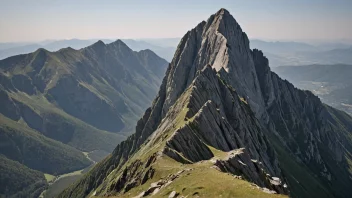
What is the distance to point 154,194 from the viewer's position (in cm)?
6247

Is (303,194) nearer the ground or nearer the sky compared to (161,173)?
nearer the ground

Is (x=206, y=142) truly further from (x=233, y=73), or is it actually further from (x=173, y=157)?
(x=233, y=73)

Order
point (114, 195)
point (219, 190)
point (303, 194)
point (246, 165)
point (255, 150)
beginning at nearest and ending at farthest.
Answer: point (219, 190) → point (246, 165) → point (114, 195) → point (255, 150) → point (303, 194)

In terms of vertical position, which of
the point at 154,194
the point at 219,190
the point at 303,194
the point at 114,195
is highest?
the point at 219,190

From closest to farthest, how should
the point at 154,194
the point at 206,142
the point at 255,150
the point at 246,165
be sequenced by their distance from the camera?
the point at 154,194 < the point at 246,165 < the point at 206,142 < the point at 255,150

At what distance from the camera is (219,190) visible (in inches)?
2074

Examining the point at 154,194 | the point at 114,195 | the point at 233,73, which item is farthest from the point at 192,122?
the point at 233,73

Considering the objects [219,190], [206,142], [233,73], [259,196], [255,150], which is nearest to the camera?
[259,196]

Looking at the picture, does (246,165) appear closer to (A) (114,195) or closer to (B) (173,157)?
(B) (173,157)

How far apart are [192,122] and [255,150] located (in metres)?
35.5

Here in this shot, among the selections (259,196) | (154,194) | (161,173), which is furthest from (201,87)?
(259,196)

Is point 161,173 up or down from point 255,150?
up

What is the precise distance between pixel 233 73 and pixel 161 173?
436ft

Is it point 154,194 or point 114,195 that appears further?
point 114,195
